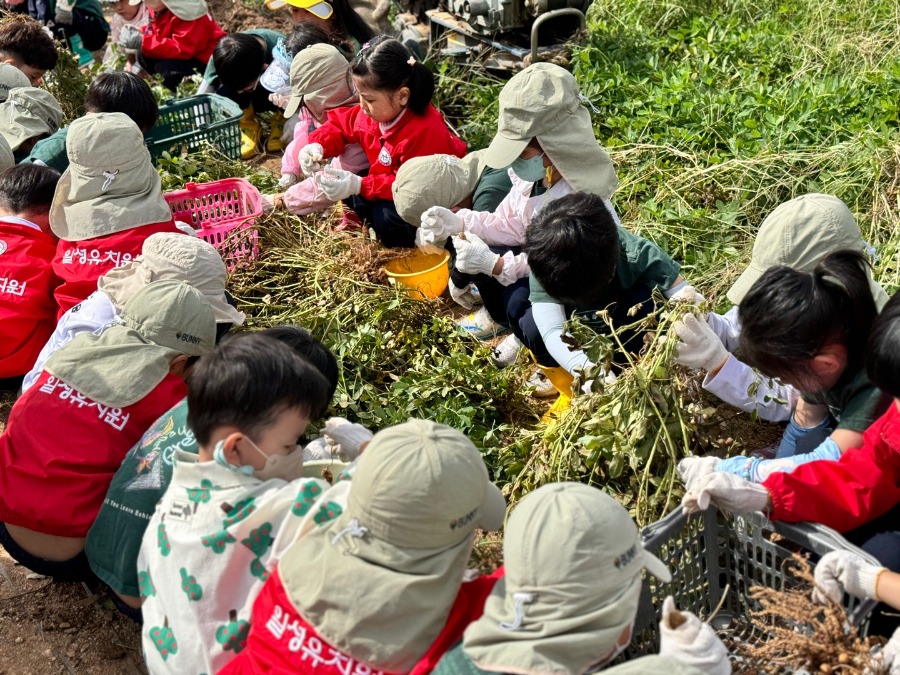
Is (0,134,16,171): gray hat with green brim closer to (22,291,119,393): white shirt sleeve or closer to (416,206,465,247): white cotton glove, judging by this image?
(22,291,119,393): white shirt sleeve

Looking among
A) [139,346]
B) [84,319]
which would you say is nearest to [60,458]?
[139,346]

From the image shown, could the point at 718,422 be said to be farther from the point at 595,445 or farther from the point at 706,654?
the point at 706,654

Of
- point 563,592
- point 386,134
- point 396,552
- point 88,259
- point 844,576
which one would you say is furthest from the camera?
point 386,134

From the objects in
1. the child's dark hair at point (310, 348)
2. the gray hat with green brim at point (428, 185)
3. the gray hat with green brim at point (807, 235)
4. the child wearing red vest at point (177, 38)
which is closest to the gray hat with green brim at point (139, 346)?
the child's dark hair at point (310, 348)

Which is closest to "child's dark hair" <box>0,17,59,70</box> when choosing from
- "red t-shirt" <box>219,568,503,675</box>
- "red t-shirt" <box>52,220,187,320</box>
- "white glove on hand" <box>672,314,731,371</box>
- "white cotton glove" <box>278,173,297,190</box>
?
"white cotton glove" <box>278,173,297,190</box>

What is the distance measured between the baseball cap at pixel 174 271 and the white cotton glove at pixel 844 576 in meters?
2.10

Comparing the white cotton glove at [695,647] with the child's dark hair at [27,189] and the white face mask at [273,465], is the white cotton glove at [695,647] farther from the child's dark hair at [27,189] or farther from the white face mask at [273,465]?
the child's dark hair at [27,189]

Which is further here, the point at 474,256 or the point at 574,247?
the point at 474,256

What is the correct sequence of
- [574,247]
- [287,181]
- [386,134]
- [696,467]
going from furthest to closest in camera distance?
1. [287,181]
2. [386,134]
3. [574,247]
4. [696,467]

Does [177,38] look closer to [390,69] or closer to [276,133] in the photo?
[276,133]

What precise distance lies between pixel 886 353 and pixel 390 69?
2.71 metres

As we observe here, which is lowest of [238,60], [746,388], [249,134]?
[249,134]

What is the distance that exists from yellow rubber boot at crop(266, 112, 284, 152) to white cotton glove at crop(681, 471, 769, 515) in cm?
433

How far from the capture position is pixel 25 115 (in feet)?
15.8
